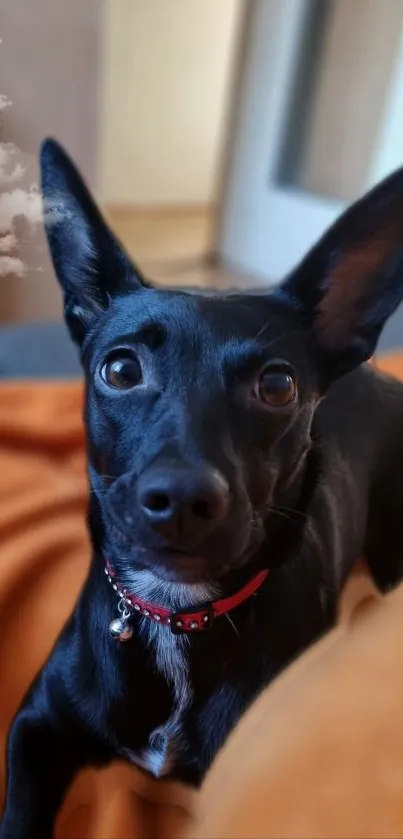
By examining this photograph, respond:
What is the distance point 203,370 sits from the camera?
0.70 meters

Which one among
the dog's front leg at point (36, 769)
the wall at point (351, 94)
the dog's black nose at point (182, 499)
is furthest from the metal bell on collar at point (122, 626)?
the wall at point (351, 94)

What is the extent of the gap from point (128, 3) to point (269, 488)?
0.54 metres

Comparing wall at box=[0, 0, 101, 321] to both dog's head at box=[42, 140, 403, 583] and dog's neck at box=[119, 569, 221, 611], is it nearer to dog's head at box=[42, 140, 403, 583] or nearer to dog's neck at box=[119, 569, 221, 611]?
dog's head at box=[42, 140, 403, 583]

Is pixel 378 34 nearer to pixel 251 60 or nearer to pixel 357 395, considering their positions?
pixel 251 60

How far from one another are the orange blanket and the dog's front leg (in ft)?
0.06

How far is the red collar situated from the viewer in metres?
0.80

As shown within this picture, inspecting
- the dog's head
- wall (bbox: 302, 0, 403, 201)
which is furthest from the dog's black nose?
wall (bbox: 302, 0, 403, 201)

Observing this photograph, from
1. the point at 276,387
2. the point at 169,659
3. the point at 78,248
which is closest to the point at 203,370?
the point at 276,387

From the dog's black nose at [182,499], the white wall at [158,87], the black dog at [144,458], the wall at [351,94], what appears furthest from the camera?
the wall at [351,94]

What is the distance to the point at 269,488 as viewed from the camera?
0.73 metres

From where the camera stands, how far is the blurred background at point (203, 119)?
2.51 ft

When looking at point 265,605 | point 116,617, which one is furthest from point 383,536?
point 116,617

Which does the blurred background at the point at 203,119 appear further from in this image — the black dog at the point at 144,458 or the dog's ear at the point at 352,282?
the dog's ear at the point at 352,282

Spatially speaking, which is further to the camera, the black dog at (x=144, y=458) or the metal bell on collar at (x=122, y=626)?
the metal bell on collar at (x=122, y=626)
